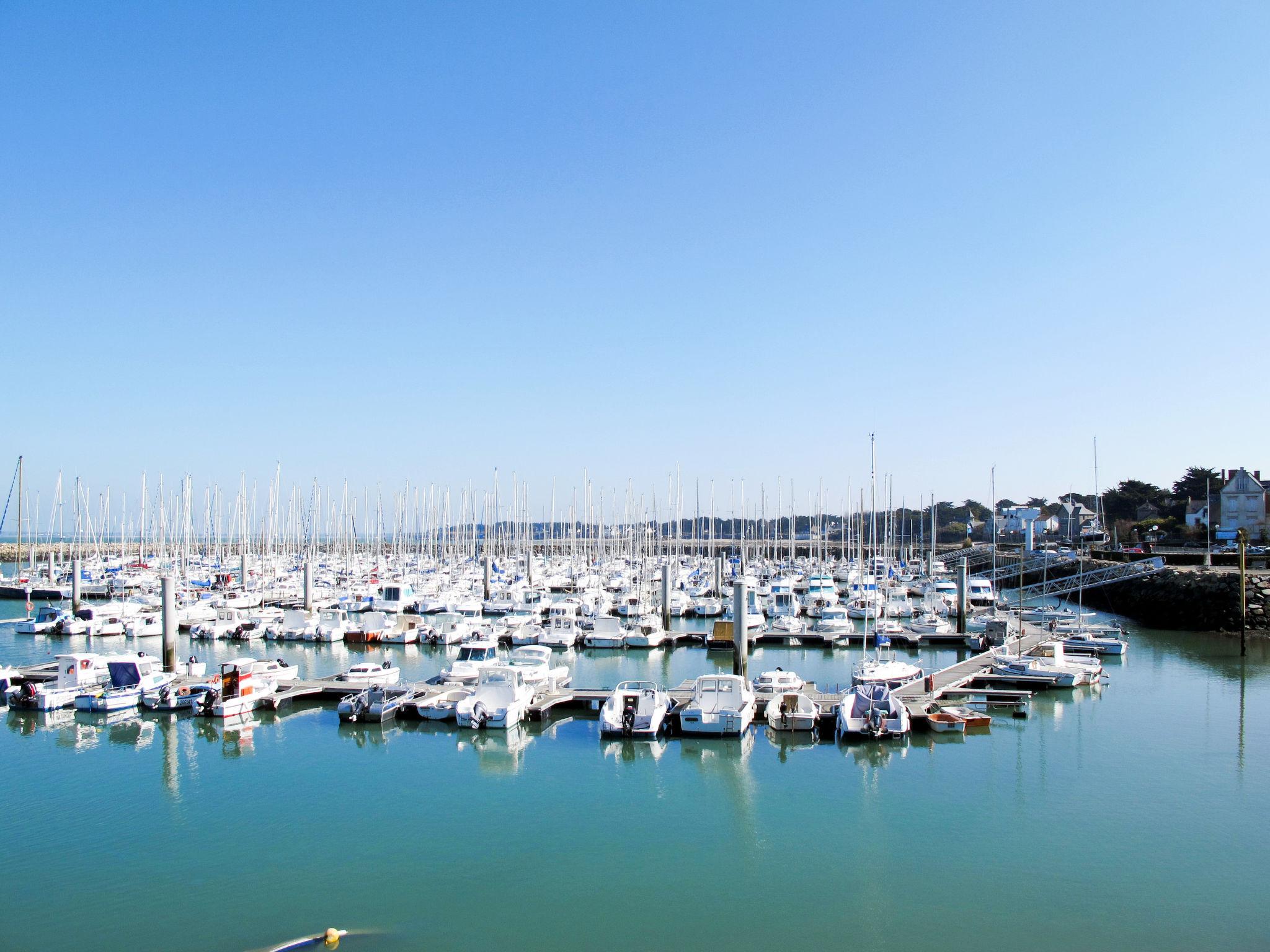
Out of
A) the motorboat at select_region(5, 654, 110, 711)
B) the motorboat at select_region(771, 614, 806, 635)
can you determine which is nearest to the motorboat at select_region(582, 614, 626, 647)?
the motorboat at select_region(771, 614, 806, 635)

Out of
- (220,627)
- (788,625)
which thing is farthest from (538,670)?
(220,627)

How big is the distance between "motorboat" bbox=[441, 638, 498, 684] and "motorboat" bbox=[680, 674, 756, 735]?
938cm

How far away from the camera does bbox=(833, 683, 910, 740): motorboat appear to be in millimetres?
27219

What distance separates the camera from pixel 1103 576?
6881 cm

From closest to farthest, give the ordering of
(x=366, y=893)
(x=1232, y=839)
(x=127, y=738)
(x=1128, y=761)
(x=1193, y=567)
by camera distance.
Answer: (x=366, y=893)
(x=1232, y=839)
(x=1128, y=761)
(x=127, y=738)
(x=1193, y=567)

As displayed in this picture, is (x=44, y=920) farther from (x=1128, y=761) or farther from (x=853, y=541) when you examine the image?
(x=853, y=541)

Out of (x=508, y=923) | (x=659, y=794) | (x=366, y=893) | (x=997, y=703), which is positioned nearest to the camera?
(x=508, y=923)

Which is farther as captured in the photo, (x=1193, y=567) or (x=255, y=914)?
(x=1193, y=567)

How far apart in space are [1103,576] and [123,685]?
66749mm

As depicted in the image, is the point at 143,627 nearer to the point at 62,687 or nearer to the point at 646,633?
the point at 62,687

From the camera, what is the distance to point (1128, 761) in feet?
85.6

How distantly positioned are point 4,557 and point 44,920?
163300 mm

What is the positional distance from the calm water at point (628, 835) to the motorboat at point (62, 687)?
970mm

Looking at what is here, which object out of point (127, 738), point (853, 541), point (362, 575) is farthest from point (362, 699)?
point (853, 541)
